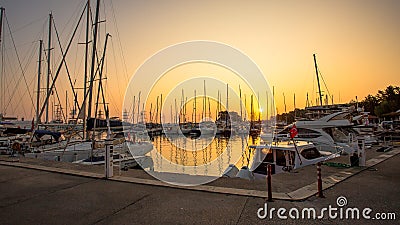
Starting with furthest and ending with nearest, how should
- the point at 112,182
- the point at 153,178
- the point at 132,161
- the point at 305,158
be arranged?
the point at 132,161, the point at 305,158, the point at 153,178, the point at 112,182

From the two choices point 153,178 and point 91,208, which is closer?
point 91,208

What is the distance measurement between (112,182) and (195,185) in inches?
118

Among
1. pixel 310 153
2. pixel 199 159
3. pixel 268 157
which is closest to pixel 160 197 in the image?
pixel 268 157

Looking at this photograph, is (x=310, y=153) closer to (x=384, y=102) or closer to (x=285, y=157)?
(x=285, y=157)

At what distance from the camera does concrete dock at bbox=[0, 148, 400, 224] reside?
569 cm

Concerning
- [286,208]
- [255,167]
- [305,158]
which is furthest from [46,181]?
[305,158]

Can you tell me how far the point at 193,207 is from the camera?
20.9ft

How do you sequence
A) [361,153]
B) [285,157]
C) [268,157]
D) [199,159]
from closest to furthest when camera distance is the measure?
[361,153], [285,157], [268,157], [199,159]

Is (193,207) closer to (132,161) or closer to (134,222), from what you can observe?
(134,222)

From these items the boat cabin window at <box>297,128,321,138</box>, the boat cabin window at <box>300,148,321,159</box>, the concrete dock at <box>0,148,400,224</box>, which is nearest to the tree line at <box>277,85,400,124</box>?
the boat cabin window at <box>297,128,321,138</box>

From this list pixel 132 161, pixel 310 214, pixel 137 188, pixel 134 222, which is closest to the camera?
pixel 134 222

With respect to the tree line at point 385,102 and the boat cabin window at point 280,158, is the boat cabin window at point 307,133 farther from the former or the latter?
the tree line at point 385,102

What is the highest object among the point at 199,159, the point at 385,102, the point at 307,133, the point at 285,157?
the point at 385,102

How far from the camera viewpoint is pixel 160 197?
7.23 m
